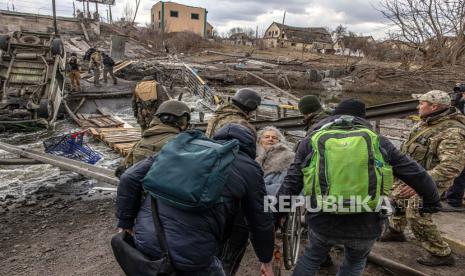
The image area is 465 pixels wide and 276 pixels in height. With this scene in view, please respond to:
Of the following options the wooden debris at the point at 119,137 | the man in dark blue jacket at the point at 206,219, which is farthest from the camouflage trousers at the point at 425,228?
the wooden debris at the point at 119,137

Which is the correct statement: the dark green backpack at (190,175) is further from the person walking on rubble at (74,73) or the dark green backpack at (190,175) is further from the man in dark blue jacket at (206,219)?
Result: the person walking on rubble at (74,73)

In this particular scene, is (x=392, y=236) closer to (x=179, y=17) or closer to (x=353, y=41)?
(x=353, y=41)

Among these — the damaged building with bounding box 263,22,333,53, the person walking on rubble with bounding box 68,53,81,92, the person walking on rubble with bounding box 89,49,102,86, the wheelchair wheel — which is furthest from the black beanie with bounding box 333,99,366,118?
the damaged building with bounding box 263,22,333,53

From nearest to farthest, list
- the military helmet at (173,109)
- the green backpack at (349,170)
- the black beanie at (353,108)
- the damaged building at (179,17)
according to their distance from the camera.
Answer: the green backpack at (349,170), the black beanie at (353,108), the military helmet at (173,109), the damaged building at (179,17)

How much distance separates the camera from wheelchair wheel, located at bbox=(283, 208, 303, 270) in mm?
3098

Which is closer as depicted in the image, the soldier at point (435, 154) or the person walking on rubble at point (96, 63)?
the soldier at point (435, 154)

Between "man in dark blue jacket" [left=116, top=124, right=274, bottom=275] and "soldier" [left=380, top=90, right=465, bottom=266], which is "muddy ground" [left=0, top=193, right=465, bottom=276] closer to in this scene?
"soldier" [left=380, top=90, right=465, bottom=266]

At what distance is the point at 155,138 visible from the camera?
264cm

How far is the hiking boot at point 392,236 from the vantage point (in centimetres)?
384

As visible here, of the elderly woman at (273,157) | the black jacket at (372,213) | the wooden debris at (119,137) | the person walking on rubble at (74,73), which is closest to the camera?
the black jacket at (372,213)

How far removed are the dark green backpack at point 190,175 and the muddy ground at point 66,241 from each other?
1.99 meters

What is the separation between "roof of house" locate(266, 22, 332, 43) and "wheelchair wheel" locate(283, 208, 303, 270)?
199 ft

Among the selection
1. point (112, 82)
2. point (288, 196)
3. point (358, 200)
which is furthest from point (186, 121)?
point (112, 82)

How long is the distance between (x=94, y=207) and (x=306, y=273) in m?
3.74
